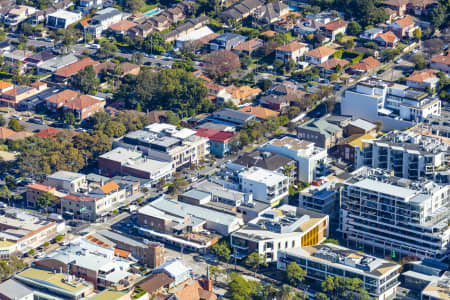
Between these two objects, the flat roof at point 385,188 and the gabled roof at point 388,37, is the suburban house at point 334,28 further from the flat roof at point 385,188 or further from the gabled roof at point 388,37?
the flat roof at point 385,188

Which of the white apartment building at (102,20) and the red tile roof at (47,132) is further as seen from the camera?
the white apartment building at (102,20)

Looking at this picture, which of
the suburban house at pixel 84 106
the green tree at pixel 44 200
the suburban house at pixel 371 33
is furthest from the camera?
the suburban house at pixel 371 33

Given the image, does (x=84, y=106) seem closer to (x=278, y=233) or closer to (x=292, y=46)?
(x=292, y=46)

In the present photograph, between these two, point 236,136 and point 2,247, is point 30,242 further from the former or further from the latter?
point 236,136

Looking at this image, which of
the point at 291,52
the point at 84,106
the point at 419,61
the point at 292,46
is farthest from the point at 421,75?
the point at 84,106

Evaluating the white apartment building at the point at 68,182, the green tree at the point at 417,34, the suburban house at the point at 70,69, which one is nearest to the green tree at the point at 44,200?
the white apartment building at the point at 68,182

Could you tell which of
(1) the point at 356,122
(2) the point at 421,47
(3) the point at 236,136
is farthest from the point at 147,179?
(2) the point at 421,47
